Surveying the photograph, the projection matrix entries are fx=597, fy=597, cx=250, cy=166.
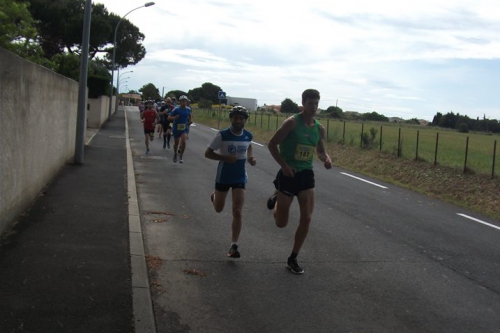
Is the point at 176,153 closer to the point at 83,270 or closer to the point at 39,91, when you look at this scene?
the point at 39,91

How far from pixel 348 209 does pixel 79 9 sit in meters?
35.9

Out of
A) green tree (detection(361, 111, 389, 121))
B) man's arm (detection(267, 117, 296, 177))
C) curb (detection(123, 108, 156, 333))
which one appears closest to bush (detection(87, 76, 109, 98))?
curb (detection(123, 108, 156, 333))

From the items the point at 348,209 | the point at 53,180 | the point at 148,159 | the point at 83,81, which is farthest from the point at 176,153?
the point at 348,209

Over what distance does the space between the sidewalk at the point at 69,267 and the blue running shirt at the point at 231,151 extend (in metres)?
1.31

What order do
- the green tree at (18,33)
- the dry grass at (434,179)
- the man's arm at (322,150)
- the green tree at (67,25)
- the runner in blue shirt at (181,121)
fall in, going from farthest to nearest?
1. the green tree at (67,25)
2. the green tree at (18,33)
3. the runner in blue shirt at (181,121)
4. the dry grass at (434,179)
5. the man's arm at (322,150)

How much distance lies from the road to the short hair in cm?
179

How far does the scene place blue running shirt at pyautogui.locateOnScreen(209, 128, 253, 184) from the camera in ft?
21.3

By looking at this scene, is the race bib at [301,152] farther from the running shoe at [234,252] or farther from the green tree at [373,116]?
the green tree at [373,116]

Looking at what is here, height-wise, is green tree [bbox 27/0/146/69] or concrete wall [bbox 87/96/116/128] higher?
green tree [bbox 27/0/146/69]

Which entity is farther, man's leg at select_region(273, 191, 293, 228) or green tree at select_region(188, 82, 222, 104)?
green tree at select_region(188, 82, 222, 104)

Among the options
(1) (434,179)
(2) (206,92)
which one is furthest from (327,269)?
(2) (206,92)

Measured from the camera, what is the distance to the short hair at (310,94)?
602cm

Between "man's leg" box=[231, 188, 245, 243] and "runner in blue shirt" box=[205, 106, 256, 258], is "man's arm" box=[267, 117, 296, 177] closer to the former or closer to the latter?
"runner in blue shirt" box=[205, 106, 256, 258]

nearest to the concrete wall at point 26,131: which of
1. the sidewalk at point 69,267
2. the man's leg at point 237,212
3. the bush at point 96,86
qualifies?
the sidewalk at point 69,267
